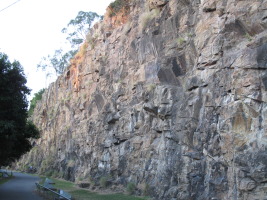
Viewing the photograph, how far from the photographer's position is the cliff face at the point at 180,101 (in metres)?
13.1

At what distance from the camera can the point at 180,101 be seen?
17938 millimetres

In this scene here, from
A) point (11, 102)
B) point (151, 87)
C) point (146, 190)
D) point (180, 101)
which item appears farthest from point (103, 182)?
point (180, 101)

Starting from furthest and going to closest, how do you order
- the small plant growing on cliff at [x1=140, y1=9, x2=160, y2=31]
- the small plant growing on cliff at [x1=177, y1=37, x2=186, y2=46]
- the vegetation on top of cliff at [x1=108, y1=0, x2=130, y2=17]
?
the vegetation on top of cliff at [x1=108, y1=0, x2=130, y2=17]
the small plant growing on cliff at [x1=140, y1=9, x2=160, y2=31]
the small plant growing on cliff at [x1=177, y1=37, x2=186, y2=46]

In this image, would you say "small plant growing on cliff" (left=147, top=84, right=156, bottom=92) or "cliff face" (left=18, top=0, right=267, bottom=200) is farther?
"small plant growing on cliff" (left=147, top=84, right=156, bottom=92)

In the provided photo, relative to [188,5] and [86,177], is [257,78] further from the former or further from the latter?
[86,177]

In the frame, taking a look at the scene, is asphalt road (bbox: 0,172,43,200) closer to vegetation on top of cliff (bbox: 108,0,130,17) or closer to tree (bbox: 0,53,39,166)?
tree (bbox: 0,53,39,166)

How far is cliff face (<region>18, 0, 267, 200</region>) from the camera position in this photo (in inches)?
518

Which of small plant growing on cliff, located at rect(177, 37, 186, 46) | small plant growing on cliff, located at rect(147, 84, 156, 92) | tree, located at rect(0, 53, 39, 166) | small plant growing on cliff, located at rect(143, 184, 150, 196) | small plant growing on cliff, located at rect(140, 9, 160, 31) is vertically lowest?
small plant growing on cliff, located at rect(143, 184, 150, 196)

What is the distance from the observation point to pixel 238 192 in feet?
41.4

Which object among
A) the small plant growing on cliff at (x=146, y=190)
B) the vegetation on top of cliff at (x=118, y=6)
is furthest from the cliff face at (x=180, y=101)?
the vegetation on top of cliff at (x=118, y=6)

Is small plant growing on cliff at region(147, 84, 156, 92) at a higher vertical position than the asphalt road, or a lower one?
higher

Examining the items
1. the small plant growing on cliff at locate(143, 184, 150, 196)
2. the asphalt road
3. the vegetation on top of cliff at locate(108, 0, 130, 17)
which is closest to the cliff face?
the small plant growing on cliff at locate(143, 184, 150, 196)

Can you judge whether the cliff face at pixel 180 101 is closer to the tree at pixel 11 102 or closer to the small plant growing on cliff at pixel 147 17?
the small plant growing on cliff at pixel 147 17

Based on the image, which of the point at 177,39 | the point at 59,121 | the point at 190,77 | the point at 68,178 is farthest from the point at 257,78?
the point at 59,121
